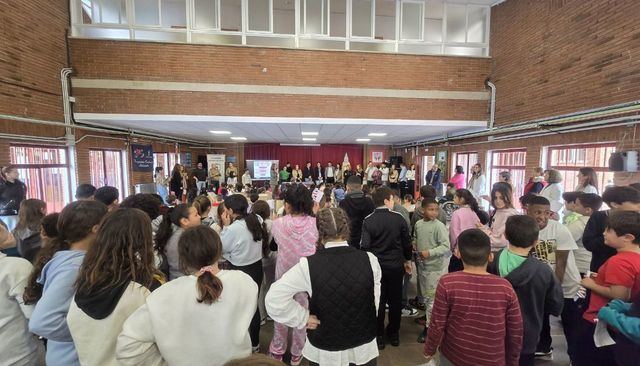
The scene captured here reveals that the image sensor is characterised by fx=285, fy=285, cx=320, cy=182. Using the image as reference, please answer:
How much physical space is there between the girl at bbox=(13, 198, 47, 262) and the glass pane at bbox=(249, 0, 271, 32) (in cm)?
711

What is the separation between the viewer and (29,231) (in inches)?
99.5

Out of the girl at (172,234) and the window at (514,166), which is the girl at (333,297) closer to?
the girl at (172,234)

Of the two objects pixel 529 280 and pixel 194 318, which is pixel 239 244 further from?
pixel 529 280

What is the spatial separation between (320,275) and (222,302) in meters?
0.54

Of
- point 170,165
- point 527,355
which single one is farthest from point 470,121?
point 170,165

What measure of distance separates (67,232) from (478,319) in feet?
7.43

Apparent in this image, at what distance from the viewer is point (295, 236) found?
259cm

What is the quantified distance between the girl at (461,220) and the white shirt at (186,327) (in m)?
2.50

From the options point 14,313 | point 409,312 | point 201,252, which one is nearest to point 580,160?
point 409,312

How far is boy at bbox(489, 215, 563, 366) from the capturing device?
176 cm

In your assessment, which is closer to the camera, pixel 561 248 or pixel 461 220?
pixel 561 248

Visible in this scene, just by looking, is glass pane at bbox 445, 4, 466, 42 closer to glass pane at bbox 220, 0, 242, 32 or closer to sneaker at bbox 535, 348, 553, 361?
glass pane at bbox 220, 0, 242, 32

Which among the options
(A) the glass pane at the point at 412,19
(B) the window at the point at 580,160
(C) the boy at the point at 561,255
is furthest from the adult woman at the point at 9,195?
(B) the window at the point at 580,160

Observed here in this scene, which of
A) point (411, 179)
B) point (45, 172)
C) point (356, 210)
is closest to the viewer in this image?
point (356, 210)
